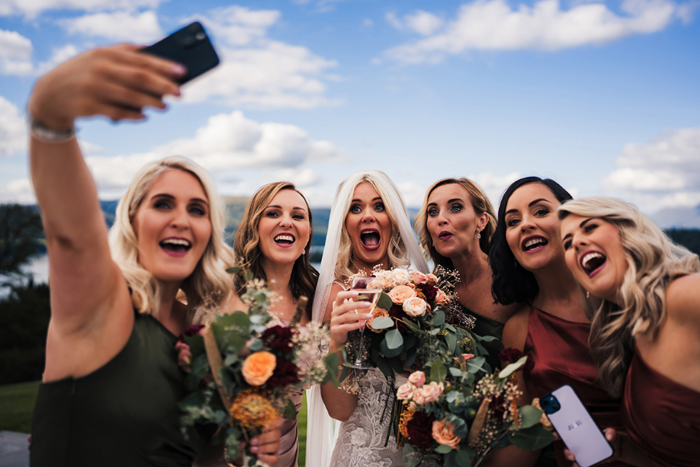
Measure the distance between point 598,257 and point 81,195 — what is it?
2728 mm

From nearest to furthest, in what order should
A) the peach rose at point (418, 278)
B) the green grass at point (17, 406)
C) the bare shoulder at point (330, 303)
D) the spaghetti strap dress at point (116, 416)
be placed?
the spaghetti strap dress at point (116, 416) < the peach rose at point (418, 278) < the bare shoulder at point (330, 303) < the green grass at point (17, 406)

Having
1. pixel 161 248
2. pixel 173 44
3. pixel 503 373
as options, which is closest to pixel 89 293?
pixel 161 248

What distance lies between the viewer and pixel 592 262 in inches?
108

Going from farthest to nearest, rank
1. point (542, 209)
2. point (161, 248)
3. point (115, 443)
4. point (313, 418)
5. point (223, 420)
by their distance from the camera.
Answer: point (313, 418)
point (542, 209)
point (161, 248)
point (223, 420)
point (115, 443)

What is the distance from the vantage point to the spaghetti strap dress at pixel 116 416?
2.09m

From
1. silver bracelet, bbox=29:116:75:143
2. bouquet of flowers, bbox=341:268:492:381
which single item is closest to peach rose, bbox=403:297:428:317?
Result: bouquet of flowers, bbox=341:268:492:381

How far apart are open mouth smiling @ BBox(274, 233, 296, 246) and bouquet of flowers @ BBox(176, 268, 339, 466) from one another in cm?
175

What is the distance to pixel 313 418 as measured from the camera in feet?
15.6

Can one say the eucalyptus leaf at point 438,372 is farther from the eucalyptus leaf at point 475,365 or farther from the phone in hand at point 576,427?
the phone in hand at point 576,427

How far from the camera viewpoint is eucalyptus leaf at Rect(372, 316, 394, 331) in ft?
9.96

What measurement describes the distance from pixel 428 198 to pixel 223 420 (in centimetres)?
317

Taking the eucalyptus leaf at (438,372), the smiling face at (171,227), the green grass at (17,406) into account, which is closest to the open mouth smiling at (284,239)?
the smiling face at (171,227)

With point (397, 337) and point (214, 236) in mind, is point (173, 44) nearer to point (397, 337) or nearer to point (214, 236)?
point (214, 236)

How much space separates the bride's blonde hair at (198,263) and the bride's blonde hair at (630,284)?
2.20 meters
